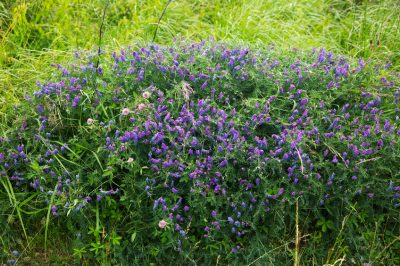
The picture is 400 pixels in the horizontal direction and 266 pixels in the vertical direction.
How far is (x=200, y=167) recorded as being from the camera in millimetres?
2773

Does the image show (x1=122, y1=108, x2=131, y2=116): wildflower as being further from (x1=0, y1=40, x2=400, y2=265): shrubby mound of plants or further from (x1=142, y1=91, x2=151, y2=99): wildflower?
(x1=142, y1=91, x2=151, y2=99): wildflower

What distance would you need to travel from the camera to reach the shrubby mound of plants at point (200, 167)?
281cm

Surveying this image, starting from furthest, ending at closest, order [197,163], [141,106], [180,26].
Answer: [180,26] < [141,106] < [197,163]

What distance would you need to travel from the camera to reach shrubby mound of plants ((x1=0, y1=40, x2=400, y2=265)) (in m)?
2.81

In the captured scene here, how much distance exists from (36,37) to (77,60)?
1275 millimetres

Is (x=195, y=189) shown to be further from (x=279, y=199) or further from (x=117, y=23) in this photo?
(x=117, y=23)

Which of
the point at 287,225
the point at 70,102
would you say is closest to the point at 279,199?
the point at 287,225

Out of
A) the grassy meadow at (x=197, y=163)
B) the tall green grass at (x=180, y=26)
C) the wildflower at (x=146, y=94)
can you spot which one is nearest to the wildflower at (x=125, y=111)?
the grassy meadow at (x=197, y=163)

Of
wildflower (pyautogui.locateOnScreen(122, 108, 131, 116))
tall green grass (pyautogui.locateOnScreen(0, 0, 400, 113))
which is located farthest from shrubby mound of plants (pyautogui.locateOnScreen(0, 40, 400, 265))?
tall green grass (pyautogui.locateOnScreen(0, 0, 400, 113))

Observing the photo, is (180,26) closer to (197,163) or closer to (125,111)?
(125,111)

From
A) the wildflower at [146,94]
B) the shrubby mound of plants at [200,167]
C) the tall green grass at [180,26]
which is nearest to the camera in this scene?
the shrubby mound of plants at [200,167]

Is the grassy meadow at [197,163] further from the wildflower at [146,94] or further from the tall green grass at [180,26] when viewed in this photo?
the tall green grass at [180,26]

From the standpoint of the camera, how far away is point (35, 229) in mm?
3016

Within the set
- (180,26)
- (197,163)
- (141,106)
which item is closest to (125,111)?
(141,106)
